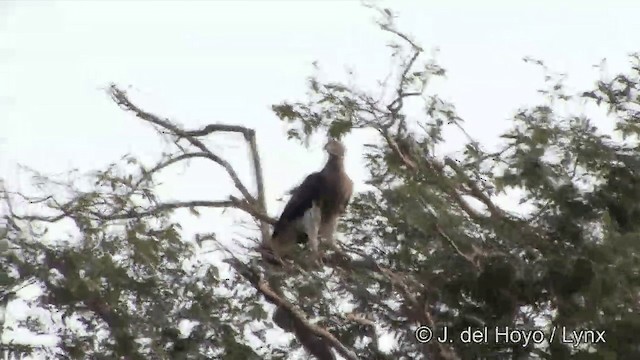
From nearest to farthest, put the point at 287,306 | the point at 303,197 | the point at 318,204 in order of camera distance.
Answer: the point at 287,306 < the point at 318,204 < the point at 303,197

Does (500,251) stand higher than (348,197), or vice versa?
(348,197)

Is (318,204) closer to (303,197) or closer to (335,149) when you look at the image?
(303,197)

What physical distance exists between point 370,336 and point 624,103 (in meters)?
2.38

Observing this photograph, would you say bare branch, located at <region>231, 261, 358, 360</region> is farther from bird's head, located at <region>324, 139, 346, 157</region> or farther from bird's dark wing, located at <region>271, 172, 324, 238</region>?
bird's head, located at <region>324, 139, 346, 157</region>

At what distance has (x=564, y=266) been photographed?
7789mm

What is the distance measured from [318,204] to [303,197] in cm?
24

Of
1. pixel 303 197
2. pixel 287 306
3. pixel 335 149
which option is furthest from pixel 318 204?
pixel 287 306

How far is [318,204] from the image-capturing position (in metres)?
10.7

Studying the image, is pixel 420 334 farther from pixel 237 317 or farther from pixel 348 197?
pixel 348 197

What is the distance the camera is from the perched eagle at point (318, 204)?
10.3m

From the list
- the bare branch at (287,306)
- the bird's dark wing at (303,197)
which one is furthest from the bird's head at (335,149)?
the bare branch at (287,306)

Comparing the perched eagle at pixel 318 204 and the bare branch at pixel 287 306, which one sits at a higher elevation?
the perched eagle at pixel 318 204


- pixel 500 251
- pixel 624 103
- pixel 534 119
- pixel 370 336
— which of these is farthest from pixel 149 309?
pixel 624 103

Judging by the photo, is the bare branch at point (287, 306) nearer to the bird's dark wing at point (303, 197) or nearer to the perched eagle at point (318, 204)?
the perched eagle at point (318, 204)
